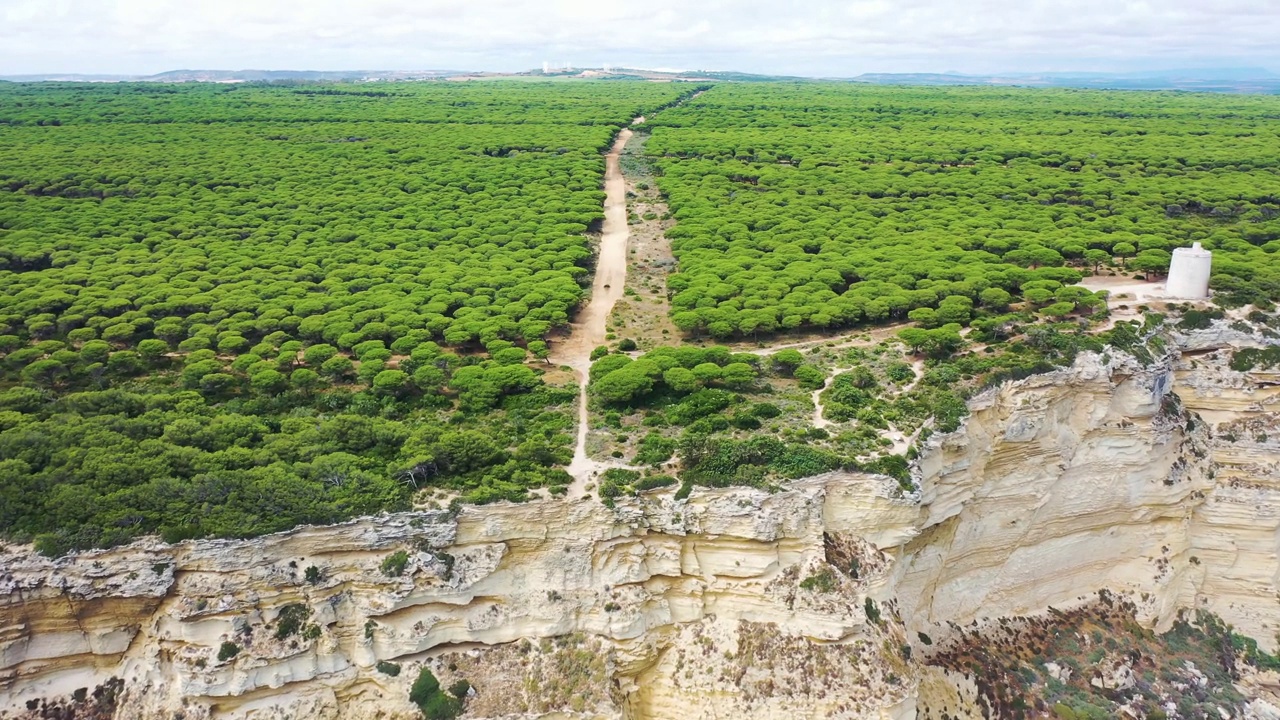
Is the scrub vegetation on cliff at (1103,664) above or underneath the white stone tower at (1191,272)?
underneath

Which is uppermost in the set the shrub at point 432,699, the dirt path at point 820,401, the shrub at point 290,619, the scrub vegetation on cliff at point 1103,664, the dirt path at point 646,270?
the dirt path at point 646,270

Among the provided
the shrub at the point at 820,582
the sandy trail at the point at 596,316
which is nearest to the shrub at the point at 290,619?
the sandy trail at the point at 596,316

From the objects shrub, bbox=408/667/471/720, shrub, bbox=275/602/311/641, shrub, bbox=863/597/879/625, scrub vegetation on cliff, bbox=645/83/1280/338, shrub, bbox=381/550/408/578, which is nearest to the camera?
shrub, bbox=275/602/311/641

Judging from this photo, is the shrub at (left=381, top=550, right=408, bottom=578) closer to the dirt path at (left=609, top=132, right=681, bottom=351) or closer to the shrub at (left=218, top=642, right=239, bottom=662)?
the shrub at (left=218, top=642, right=239, bottom=662)

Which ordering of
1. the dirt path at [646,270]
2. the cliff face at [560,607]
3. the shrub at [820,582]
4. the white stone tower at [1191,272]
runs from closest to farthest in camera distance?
1. the cliff face at [560,607]
2. the shrub at [820,582]
3. the white stone tower at [1191,272]
4. the dirt path at [646,270]

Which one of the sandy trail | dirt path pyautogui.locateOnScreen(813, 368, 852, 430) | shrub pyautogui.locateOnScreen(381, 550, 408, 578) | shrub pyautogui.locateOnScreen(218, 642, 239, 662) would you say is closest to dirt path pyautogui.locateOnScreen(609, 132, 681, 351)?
the sandy trail

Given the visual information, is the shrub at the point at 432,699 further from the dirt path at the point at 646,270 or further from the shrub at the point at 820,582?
the dirt path at the point at 646,270

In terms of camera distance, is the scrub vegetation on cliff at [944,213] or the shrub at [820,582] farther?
the scrub vegetation on cliff at [944,213]
